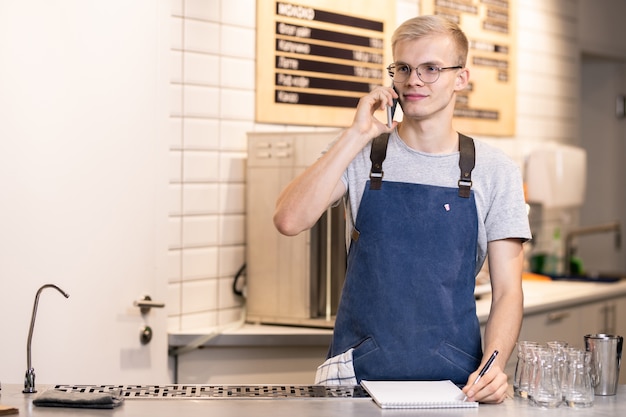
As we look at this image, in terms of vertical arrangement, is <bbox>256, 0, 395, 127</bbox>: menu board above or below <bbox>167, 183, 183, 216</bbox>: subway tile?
above

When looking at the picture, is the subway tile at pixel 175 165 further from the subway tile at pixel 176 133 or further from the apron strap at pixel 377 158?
the apron strap at pixel 377 158

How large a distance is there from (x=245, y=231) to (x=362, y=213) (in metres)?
1.34

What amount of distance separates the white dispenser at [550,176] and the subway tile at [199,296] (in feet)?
7.90

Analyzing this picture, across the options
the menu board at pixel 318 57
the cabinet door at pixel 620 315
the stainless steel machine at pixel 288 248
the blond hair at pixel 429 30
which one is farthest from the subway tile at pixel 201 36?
the cabinet door at pixel 620 315

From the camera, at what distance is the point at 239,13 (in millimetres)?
3768

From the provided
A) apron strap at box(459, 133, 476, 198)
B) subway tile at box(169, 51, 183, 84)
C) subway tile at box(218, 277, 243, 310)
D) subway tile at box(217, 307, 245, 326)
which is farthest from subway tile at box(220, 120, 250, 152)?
apron strap at box(459, 133, 476, 198)

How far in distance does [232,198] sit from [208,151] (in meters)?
0.22

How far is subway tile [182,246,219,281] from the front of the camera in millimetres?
3609

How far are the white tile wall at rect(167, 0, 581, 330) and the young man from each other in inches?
44.0

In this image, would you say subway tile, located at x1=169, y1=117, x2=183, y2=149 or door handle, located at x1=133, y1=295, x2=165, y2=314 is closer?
door handle, located at x1=133, y1=295, x2=165, y2=314

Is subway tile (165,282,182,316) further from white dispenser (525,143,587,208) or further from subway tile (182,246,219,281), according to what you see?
white dispenser (525,143,587,208)

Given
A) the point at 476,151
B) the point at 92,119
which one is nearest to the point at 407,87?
the point at 476,151

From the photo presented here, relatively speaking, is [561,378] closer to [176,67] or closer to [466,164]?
[466,164]

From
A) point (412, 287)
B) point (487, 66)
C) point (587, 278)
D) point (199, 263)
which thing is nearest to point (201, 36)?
point (199, 263)
